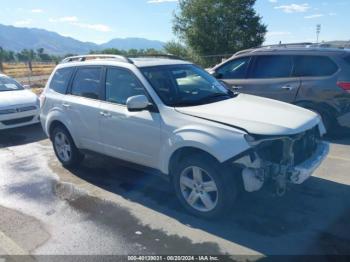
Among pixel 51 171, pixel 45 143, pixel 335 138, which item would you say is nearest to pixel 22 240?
pixel 51 171

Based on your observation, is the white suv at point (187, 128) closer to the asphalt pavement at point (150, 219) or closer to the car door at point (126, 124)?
the car door at point (126, 124)

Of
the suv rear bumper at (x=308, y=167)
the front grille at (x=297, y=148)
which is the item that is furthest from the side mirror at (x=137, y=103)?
the suv rear bumper at (x=308, y=167)

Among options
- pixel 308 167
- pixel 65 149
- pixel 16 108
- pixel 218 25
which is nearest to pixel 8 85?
pixel 16 108

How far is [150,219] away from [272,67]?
4.64m

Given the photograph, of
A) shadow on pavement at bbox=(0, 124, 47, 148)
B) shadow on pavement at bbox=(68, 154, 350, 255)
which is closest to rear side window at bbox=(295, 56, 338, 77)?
shadow on pavement at bbox=(68, 154, 350, 255)

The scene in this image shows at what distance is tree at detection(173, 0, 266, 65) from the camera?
29172 mm

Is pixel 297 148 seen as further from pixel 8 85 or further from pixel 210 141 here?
pixel 8 85

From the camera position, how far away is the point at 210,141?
3.69m

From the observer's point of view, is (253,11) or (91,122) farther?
(253,11)

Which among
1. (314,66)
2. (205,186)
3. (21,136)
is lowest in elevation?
(21,136)

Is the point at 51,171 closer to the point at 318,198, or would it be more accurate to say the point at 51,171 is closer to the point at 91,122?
the point at 91,122

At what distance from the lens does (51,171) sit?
19.6 ft

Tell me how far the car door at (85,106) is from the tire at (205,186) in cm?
162

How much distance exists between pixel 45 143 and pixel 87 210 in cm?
394
